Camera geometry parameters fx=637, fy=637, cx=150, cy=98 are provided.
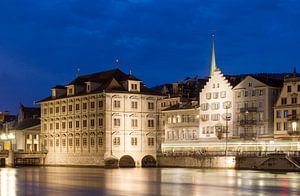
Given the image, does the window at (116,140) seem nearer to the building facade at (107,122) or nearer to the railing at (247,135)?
the building facade at (107,122)

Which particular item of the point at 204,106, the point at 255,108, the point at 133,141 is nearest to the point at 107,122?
the point at 133,141

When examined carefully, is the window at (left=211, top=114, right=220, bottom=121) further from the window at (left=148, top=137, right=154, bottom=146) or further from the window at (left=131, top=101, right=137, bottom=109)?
the window at (left=131, top=101, right=137, bottom=109)

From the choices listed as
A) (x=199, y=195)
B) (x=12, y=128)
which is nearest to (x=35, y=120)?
(x=12, y=128)

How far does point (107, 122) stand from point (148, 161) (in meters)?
11.5

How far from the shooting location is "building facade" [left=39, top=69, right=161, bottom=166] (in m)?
108

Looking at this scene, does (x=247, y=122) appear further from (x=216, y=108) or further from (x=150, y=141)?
(x=150, y=141)

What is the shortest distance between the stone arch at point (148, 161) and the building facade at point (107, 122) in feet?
0.60

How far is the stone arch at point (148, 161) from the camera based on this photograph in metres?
112

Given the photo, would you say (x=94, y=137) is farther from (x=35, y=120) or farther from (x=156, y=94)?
(x=35, y=120)

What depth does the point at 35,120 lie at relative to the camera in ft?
479

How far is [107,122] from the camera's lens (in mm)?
107438

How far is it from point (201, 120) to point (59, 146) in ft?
88.3

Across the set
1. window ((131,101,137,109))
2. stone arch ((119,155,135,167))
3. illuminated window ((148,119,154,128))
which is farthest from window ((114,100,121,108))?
stone arch ((119,155,135,167))

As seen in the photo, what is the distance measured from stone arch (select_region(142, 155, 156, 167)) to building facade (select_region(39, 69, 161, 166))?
184 mm
